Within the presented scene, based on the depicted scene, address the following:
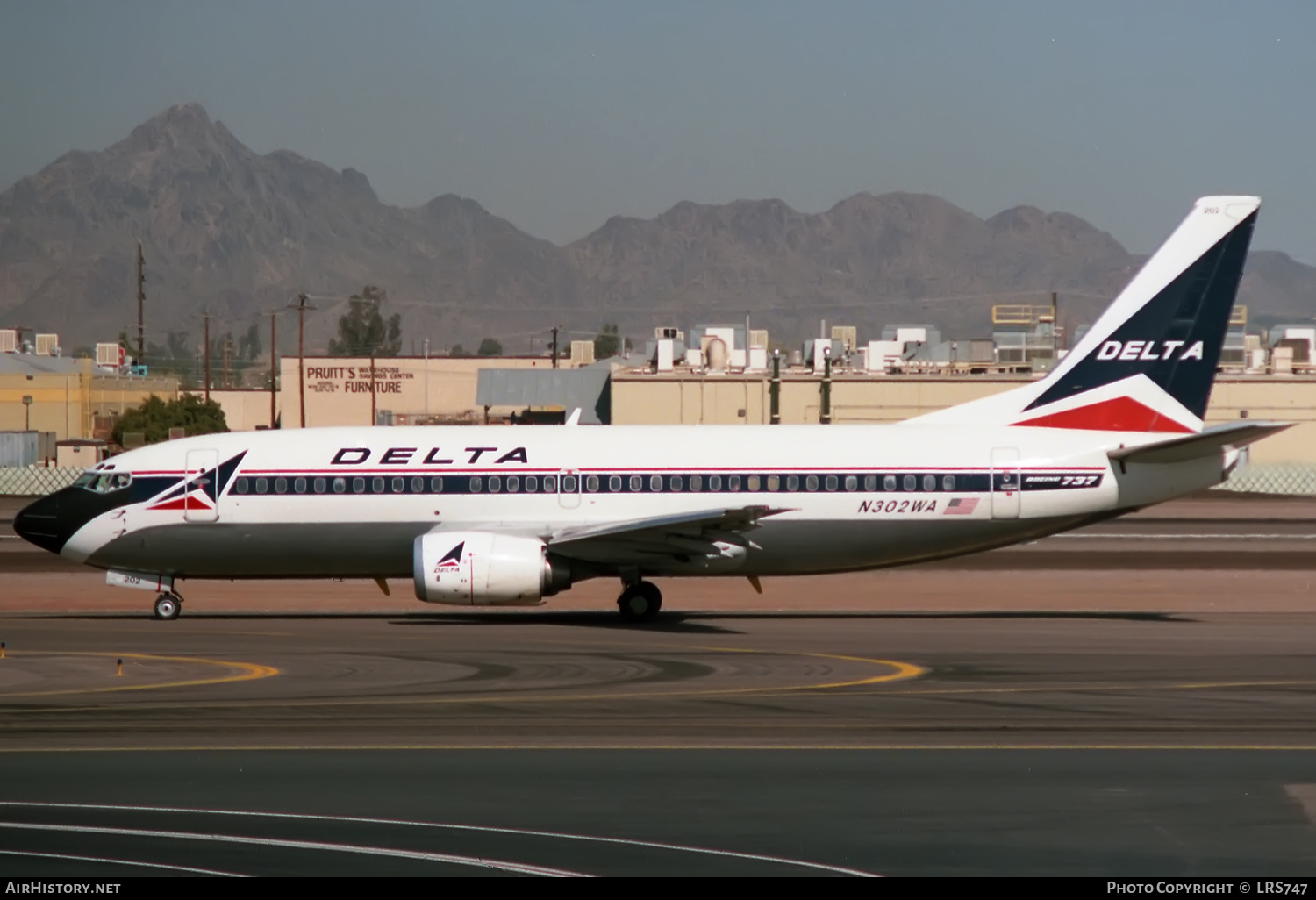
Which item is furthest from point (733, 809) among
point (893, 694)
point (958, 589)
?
point (958, 589)

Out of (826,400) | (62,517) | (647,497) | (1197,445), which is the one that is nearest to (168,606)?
(62,517)

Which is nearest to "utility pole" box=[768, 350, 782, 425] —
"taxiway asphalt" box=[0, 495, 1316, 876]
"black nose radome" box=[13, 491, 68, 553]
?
"taxiway asphalt" box=[0, 495, 1316, 876]

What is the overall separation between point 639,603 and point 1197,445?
1077 cm

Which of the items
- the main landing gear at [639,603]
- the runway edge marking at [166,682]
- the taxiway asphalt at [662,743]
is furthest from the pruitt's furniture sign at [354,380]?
the runway edge marking at [166,682]

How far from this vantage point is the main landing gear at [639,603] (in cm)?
3133

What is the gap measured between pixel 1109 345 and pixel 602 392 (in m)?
70.9

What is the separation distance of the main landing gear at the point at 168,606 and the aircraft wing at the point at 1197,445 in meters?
18.2

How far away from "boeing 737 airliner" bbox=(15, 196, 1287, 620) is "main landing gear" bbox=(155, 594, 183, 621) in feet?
0.12

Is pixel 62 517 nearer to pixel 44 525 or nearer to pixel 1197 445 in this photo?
pixel 44 525

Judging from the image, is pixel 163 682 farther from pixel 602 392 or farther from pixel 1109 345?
pixel 602 392

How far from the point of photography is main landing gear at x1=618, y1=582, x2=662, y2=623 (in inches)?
1233

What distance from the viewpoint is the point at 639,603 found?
3133 centimetres

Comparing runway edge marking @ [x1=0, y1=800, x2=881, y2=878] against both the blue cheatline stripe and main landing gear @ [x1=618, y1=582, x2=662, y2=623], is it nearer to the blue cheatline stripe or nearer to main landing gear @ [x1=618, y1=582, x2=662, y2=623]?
the blue cheatline stripe

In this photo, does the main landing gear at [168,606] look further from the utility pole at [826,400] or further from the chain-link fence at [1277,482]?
the chain-link fence at [1277,482]
